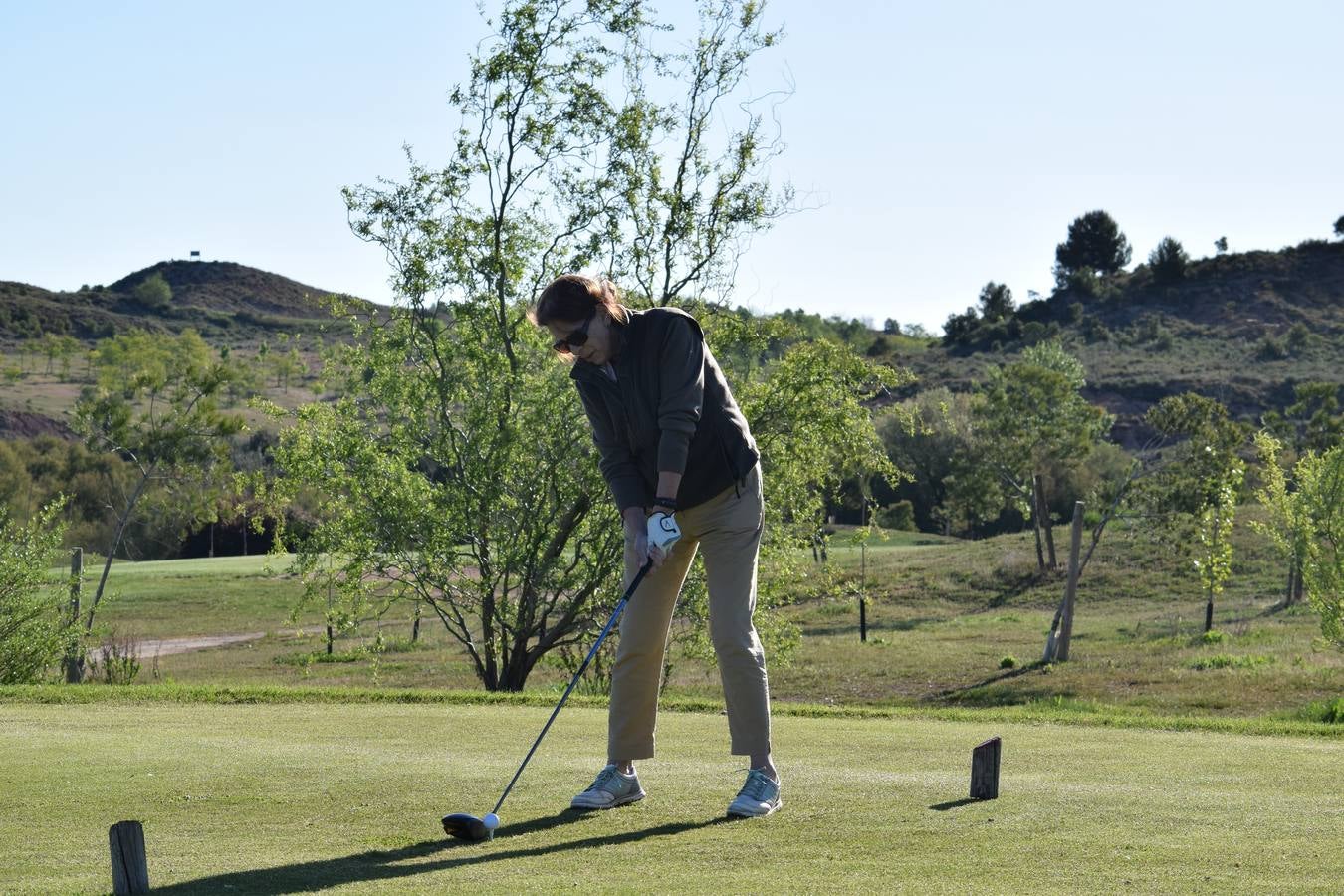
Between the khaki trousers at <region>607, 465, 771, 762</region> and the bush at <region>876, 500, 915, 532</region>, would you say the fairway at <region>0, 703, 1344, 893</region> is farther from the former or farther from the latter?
the bush at <region>876, 500, 915, 532</region>

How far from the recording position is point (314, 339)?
23203 mm

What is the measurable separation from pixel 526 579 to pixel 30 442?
260 ft

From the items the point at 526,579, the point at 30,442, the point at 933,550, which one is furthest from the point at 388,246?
the point at 30,442

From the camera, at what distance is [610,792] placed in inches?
247

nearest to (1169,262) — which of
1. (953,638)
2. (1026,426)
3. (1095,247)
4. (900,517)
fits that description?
(1095,247)

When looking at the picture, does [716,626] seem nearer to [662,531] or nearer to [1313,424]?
[662,531]

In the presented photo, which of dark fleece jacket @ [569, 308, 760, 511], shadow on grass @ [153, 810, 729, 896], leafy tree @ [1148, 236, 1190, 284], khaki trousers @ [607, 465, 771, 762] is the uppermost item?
leafy tree @ [1148, 236, 1190, 284]

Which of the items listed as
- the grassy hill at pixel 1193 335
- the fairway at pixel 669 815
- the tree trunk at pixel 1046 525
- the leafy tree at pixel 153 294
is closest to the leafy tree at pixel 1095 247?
the grassy hill at pixel 1193 335

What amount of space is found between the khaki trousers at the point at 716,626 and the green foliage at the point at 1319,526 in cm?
2314

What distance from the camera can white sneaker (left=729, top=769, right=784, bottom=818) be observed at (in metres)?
5.91

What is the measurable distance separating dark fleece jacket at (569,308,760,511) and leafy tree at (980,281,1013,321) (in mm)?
123493

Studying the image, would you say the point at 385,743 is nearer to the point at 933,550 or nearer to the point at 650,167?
the point at 650,167

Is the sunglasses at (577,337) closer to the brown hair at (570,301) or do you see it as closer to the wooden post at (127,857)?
the brown hair at (570,301)

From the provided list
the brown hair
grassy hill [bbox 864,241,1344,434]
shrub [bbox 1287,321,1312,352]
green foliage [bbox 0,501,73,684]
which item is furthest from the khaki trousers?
shrub [bbox 1287,321,1312,352]
